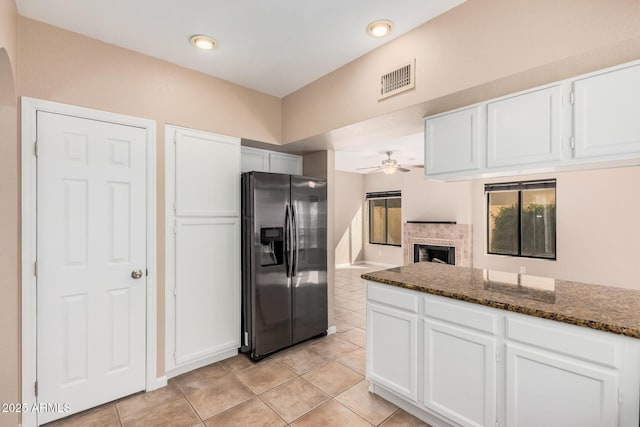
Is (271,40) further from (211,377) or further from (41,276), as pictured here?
(211,377)

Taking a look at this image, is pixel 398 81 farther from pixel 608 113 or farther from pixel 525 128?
pixel 608 113

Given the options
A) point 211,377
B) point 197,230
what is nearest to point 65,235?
point 197,230

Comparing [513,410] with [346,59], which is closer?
[513,410]

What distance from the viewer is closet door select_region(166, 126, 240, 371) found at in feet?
8.53

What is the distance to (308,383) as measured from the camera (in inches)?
99.8

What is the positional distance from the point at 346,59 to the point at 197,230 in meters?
2.03

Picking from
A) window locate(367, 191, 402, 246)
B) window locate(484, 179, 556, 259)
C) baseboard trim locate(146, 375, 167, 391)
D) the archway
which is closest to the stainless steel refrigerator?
baseboard trim locate(146, 375, 167, 391)

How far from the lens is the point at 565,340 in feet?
4.74

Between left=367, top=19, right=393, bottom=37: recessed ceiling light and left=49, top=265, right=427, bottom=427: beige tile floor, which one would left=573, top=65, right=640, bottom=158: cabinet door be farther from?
left=49, top=265, right=427, bottom=427: beige tile floor

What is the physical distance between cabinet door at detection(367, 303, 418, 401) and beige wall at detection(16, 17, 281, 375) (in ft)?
5.88

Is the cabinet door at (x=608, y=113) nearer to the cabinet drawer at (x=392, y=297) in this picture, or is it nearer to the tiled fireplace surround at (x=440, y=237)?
the cabinet drawer at (x=392, y=297)

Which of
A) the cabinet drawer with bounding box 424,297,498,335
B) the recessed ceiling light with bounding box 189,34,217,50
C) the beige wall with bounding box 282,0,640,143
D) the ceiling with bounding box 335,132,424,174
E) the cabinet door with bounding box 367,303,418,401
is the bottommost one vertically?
the cabinet door with bounding box 367,303,418,401

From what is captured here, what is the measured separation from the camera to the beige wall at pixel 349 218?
822 centimetres

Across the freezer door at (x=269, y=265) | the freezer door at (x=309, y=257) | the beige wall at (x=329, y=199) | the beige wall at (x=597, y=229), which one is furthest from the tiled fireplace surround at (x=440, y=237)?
the freezer door at (x=269, y=265)
